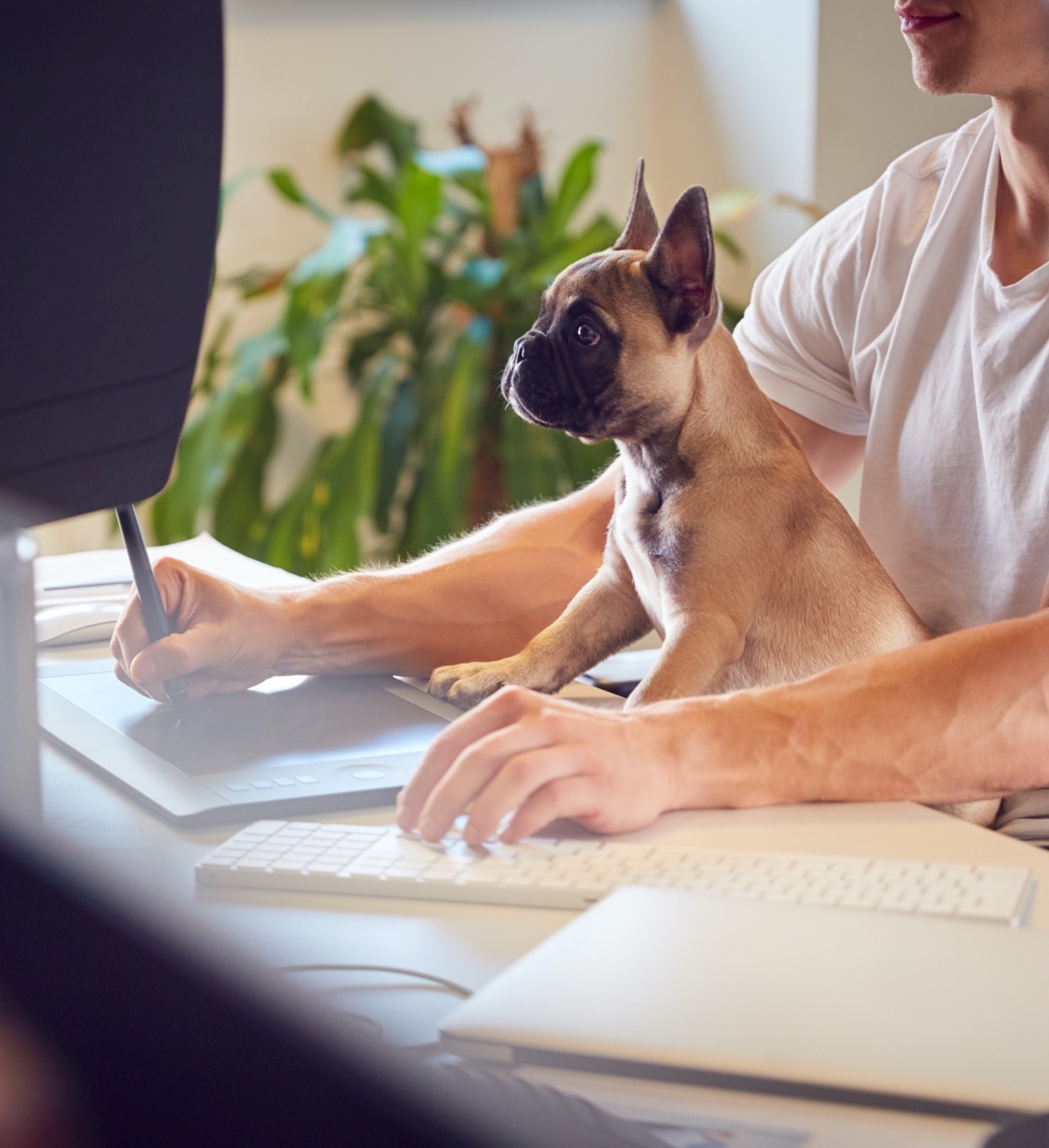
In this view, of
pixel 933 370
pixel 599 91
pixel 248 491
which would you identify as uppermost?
pixel 599 91

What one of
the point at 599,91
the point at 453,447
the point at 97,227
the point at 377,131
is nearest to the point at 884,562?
the point at 97,227

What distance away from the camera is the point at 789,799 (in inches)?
30.4

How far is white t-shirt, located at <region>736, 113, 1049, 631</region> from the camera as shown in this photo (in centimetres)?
106

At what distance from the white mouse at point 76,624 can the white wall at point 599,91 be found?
172 cm

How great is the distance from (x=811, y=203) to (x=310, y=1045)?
2547 millimetres

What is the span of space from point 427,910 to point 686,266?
45 centimetres

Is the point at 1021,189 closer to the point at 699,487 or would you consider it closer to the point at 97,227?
the point at 699,487

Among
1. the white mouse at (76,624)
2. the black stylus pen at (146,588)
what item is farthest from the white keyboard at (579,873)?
the white mouse at (76,624)

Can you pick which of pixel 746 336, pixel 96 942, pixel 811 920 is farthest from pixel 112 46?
pixel 746 336

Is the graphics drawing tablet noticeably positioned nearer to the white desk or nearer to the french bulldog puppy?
the white desk

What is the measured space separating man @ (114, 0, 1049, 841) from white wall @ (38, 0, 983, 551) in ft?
4.99

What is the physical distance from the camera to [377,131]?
3.02m

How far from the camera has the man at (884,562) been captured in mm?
725

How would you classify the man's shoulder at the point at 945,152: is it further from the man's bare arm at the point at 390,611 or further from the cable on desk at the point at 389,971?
the cable on desk at the point at 389,971
